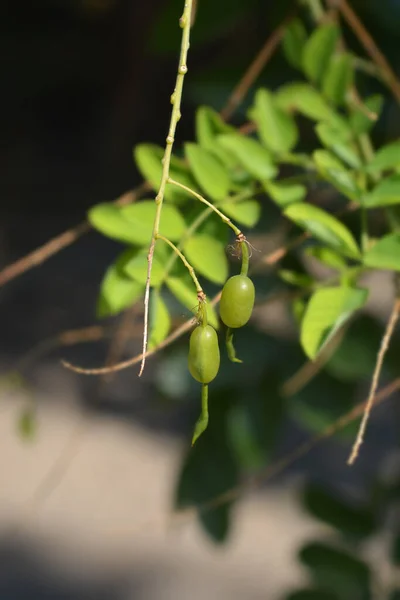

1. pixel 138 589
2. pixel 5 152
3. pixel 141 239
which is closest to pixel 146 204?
pixel 141 239

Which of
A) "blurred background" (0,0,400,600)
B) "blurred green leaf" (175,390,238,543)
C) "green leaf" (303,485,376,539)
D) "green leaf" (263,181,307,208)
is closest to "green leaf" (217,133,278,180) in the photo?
"green leaf" (263,181,307,208)

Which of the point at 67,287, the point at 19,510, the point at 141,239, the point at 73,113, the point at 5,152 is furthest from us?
the point at 73,113

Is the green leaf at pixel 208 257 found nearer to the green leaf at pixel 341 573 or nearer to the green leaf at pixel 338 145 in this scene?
the green leaf at pixel 338 145

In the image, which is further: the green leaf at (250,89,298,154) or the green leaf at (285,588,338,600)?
the green leaf at (285,588,338,600)

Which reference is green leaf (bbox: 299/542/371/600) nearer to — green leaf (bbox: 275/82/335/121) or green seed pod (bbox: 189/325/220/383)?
green leaf (bbox: 275/82/335/121)

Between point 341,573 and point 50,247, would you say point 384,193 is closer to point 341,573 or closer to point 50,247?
point 50,247

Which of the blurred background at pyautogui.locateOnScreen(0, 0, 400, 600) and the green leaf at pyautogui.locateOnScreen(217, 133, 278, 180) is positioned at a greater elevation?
the blurred background at pyautogui.locateOnScreen(0, 0, 400, 600)

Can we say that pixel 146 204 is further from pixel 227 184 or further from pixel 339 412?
pixel 339 412
